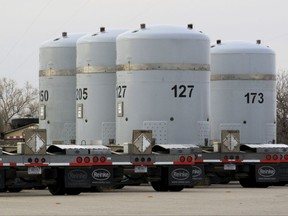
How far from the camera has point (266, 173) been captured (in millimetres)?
39094

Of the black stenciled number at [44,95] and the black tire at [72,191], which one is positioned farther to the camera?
the black stenciled number at [44,95]

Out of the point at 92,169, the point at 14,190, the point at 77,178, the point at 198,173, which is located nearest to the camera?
the point at 77,178

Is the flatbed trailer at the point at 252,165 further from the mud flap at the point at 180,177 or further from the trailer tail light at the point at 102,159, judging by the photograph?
the trailer tail light at the point at 102,159

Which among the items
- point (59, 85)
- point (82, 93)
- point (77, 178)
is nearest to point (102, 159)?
point (77, 178)

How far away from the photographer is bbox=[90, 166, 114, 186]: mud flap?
112 feet

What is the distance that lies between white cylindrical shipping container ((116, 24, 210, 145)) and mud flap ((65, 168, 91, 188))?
4.51 meters

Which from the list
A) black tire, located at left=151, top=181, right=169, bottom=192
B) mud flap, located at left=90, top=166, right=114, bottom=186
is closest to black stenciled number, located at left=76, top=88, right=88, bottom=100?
black tire, located at left=151, top=181, right=169, bottom=192

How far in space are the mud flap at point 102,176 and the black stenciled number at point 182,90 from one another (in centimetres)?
434

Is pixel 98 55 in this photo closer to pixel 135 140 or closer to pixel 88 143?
pixel 88 143

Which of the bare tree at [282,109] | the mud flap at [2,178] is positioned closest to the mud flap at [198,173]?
the mud flap at [2,178]

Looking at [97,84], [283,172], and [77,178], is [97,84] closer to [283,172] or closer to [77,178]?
[283,172]

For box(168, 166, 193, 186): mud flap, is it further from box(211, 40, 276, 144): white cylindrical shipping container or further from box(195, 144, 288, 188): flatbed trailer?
box(211, 40, 276, 144): white cylindrical shipping container

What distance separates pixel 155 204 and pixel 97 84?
13029mm

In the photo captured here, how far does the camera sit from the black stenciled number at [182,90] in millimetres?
37938
